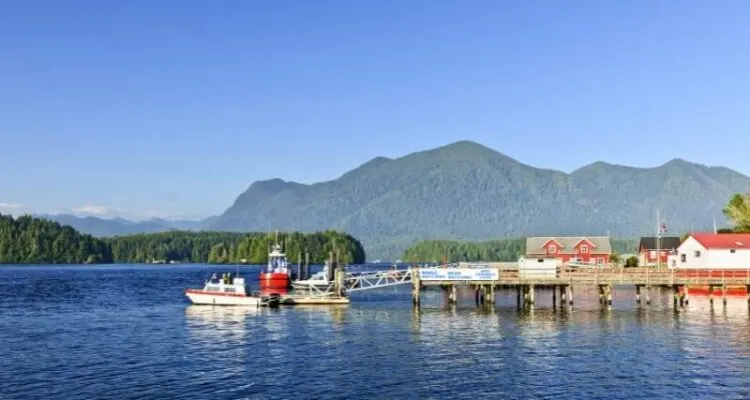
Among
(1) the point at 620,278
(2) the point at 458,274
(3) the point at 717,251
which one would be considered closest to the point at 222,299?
(2) the point at 458,274

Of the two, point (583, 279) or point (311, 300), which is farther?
point (311, 300)

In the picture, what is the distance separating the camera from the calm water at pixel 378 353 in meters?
40.1

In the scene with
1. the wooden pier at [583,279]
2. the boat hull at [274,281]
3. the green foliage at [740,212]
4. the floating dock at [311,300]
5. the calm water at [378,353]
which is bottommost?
the calm water at [378,353]

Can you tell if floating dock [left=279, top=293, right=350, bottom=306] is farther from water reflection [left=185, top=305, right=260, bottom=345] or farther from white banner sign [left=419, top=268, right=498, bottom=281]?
white banner sign [left=419, top=268, right=498, bottom=281]

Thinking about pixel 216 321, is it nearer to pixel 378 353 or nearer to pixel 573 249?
pixel 378 353

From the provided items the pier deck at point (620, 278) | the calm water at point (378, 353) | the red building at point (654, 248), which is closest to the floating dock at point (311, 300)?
the calm water at point (378, 353)

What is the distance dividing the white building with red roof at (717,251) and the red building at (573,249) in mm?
45395

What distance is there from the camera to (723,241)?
89250 mm

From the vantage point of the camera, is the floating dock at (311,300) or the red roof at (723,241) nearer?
the floating dock at (311,300)

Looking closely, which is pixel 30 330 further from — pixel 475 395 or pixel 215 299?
pixel 475 395

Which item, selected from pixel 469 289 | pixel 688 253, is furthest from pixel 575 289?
pixel 688 253

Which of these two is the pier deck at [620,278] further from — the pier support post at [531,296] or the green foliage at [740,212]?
the green foliage at [740,212]

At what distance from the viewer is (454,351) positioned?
171 ft

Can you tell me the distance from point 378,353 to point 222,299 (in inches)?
1583
